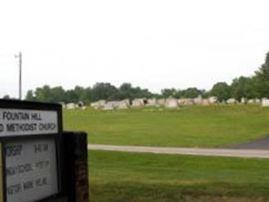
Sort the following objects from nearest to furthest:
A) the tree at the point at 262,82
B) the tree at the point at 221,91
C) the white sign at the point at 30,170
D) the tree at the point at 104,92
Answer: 1. the white sign at the point at 30,170
2. the tree at the point at 262,82
3. the tree at the point at 221,91
4. the tree at the point at 104,92

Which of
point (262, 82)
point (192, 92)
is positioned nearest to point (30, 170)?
point (262, 82)

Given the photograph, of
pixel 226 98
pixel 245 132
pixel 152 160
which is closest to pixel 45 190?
pixel 152 160

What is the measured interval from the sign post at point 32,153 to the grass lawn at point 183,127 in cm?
2766

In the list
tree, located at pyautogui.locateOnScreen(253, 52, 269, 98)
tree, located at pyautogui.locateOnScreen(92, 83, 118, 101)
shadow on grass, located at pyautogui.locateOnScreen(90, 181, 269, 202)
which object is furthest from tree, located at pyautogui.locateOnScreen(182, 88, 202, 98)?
shadow on grass, located at pyautogui.locateOnScreen(90, 181, 269, 202)

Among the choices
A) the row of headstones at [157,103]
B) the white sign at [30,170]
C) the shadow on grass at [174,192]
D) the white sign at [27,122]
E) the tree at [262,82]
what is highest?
the tree at [262,82]

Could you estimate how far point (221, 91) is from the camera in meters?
130

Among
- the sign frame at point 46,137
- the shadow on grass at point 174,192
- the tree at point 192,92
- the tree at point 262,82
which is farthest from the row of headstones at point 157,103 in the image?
the sign frame at point 46,137

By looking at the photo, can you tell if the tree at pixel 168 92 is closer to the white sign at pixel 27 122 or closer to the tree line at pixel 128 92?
the tree line at pixel 128 92

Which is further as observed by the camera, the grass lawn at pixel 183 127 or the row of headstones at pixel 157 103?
the row of headstones at pixel 157 103

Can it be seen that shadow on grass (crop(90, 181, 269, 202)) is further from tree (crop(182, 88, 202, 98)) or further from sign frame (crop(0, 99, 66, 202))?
tree (crop(182, 88, 202, 98))

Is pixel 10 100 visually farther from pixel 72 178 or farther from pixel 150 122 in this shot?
pixel 150 122

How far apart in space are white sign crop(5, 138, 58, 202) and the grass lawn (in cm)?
2782

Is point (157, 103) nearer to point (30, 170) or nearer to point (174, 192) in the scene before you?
point (174, 192)

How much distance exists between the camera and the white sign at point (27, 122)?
6.46m
